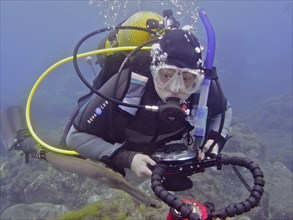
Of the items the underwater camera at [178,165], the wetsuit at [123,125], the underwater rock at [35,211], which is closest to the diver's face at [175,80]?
the wetsuit at [123,125]

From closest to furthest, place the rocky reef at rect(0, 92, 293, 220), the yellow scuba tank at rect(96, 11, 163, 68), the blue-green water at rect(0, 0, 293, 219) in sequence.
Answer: the yellow scuba tank at rect(96, 11, 163, 68), the rocky reef at rect(0, 92, 293, 220), the blue-green water at rect(0, 0, 293, 219)

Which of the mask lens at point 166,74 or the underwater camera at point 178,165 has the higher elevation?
the mask lens at point 166,74

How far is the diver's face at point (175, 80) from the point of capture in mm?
2850

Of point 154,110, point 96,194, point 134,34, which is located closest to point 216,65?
point 96,194

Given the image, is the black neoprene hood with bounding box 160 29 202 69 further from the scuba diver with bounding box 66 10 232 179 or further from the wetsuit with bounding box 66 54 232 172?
the wetsuit with bounding box 66 54 232 172

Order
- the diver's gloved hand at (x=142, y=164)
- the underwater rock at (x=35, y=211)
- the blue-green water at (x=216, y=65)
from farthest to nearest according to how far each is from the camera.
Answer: the blue-green water at (x=216, y=65) → the underwater rock at (x=35, y=211) → the diver's gloved hand at (x=142, y=164)

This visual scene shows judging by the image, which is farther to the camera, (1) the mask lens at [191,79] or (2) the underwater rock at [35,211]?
(2) the underwater rock at [35,211]

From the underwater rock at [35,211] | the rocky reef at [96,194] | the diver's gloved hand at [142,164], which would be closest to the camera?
the diver's gloved hand at [142,164]

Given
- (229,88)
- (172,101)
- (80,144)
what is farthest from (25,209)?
(229,88)

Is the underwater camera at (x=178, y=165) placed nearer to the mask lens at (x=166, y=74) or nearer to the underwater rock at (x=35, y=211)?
the mask lens at (x=166, y=74)

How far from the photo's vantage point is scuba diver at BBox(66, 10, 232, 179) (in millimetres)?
2863

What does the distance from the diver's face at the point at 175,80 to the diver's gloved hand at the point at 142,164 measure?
64cm

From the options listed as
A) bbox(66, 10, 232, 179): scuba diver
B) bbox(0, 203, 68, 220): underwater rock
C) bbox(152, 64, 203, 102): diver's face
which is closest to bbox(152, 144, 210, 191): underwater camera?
bbox(66, 10, 232, 179): scuba diver

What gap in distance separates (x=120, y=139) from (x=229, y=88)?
2935 centimetres
